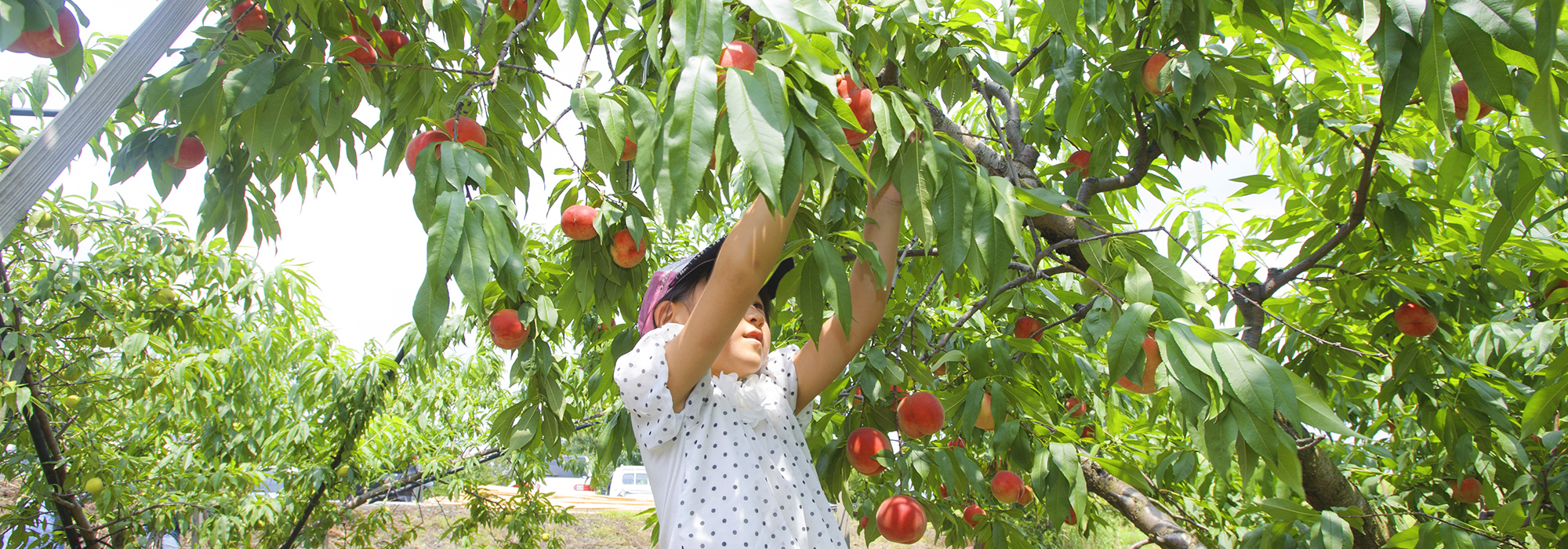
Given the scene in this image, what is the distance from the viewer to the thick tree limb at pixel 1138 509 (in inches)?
91.0

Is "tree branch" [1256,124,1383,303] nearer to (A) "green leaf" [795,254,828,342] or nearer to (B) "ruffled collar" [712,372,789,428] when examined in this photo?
(B) "ruffled collar" [712,372,789,428]

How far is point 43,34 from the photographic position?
1049 millimetres

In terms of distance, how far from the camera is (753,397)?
1447 millimetres

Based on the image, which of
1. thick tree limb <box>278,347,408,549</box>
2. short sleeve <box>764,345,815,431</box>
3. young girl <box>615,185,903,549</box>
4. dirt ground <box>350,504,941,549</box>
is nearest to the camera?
young girl <box>615,185,903,549</box>

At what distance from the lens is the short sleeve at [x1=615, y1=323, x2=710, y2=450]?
4.39ft

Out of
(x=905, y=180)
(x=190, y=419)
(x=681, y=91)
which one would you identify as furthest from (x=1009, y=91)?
(x=190, y=419)

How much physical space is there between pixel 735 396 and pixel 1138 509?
5.28ft

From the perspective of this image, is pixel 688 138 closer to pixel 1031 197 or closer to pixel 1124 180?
pixel 1031 197

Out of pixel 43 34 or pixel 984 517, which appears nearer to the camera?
pixel 43 34

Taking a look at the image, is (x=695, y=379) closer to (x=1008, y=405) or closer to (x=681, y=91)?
(x=681, y=91)

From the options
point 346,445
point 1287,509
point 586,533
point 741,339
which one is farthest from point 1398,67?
point 586,533

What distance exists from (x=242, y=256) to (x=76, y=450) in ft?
3.50

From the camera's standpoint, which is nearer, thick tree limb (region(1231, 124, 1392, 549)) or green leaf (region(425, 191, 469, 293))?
green leaf (region(425, 191, 469, 293))

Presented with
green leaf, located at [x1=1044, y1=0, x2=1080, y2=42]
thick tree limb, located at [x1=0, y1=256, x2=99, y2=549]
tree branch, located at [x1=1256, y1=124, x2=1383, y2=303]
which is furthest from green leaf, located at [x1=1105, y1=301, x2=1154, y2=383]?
thick tree limb, located at [x1=0, y1=256, x2=99, y2=549]
